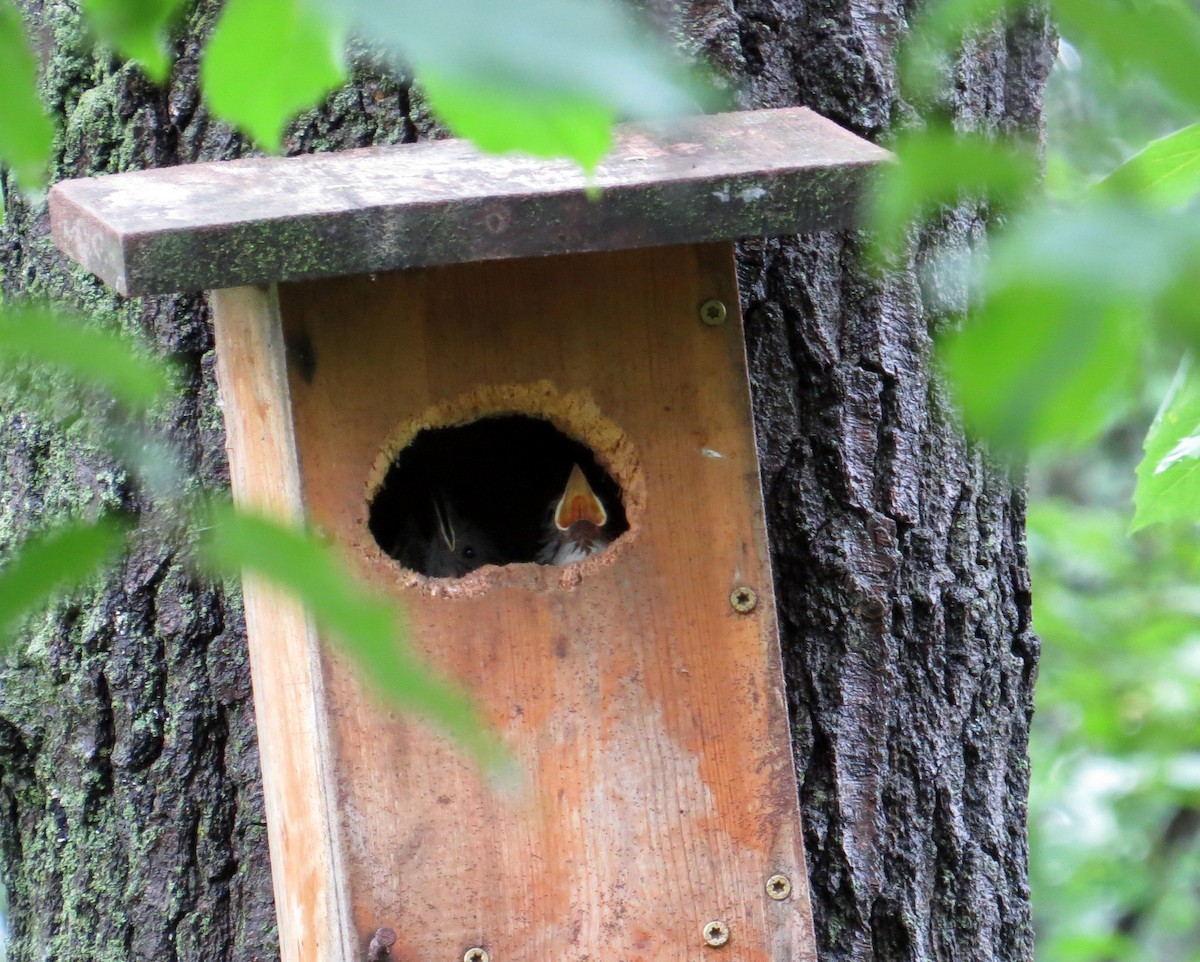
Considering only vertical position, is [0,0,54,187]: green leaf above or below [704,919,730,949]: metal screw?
above

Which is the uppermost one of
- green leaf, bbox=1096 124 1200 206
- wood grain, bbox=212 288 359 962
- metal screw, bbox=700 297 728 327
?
green leaf, bbox=1096 124 1200 206

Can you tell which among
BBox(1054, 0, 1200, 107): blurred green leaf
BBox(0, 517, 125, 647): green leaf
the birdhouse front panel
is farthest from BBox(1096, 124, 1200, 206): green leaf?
BBox(0, 517, 125, 647): green leaf

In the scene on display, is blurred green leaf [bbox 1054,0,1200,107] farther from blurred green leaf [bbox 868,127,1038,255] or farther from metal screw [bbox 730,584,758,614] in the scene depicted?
metal screw [bbox 730,584,758,614]

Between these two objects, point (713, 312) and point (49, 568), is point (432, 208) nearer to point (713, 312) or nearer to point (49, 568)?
point (713, 312)

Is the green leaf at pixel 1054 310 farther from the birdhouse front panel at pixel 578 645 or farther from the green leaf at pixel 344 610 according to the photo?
the birdhouse front panel at pixel 578 645

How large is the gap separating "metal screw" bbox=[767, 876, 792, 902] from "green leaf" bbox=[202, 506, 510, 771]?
56.3 inches

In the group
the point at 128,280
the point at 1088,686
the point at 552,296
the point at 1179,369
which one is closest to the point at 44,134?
the point at 128,280

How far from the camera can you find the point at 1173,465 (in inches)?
81.2

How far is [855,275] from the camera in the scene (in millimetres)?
2467

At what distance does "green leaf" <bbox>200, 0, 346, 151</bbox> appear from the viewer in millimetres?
771

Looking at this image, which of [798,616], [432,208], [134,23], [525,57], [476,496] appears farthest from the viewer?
[476,496]

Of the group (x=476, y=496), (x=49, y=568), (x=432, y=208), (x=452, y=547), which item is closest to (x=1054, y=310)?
(x=49, y=568)

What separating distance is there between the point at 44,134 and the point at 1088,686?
5619 millimetres

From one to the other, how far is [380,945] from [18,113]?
1329 millimetres
